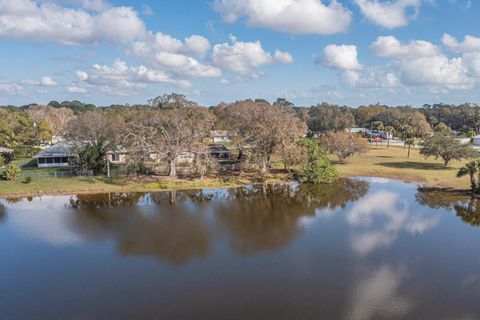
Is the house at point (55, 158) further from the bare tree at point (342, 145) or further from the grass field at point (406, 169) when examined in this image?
the grass field at point (406, 169)

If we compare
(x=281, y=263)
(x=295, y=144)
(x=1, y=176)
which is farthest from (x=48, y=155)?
(x=281, y=263)

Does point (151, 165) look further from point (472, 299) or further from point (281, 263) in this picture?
point (472, 299)

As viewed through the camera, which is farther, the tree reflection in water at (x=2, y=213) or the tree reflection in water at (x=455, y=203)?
the tree reflection in water at (x=455, y=203)

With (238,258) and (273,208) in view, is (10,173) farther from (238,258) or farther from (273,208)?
(238,258)

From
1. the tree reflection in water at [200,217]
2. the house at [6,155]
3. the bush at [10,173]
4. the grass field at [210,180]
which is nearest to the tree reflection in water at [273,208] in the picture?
the tree reflection in water at [200,217]

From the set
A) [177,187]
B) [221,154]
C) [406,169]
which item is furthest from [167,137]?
[406,169]

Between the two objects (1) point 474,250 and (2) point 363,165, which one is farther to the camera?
(2) point 363,165
